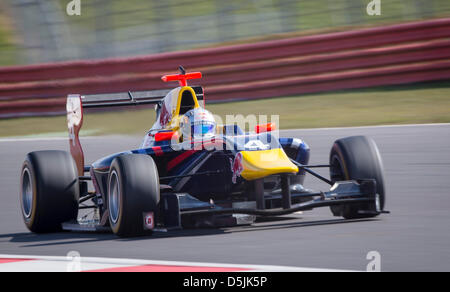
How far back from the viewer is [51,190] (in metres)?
7.98

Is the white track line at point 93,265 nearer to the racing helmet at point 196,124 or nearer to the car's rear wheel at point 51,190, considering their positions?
the car's rear wheel at point 51,190

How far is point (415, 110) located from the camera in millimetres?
15195

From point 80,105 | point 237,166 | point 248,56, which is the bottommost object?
point 237,166

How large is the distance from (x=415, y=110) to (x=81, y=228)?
8.93 meters

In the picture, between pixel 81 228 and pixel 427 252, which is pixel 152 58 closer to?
pixel 81 228

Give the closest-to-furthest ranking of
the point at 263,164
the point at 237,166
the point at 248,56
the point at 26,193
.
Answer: the point at 263,164 < the point at 237,166 < the point at 26,193 < the point at 248,56

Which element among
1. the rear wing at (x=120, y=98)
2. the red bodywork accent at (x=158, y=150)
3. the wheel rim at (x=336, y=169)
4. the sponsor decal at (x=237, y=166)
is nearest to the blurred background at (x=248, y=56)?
the rear wing at (x=120, y=98)

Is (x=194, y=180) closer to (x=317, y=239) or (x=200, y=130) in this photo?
(x=200, y=130)

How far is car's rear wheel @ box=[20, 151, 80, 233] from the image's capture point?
26.2 ft

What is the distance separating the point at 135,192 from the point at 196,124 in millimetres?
1546

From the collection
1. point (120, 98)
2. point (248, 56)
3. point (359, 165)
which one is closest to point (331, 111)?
point (248, 56)

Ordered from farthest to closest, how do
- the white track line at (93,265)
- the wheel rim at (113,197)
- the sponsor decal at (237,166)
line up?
the wheel rim at (113,197)
the sponsor decal at (237,166)
the white track line at (93,265)

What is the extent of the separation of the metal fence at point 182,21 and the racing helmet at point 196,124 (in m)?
9.46

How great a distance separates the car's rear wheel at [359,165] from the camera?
775 centimetres
